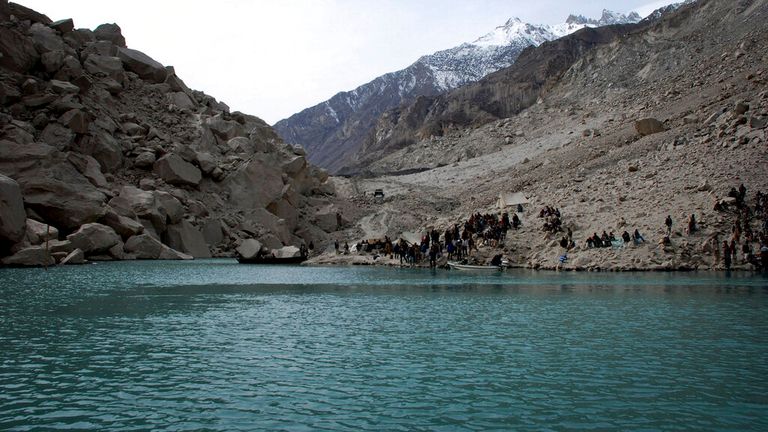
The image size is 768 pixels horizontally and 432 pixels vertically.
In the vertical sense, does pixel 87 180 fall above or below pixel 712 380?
above

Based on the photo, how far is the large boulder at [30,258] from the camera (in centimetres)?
3538

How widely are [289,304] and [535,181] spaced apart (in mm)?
42230

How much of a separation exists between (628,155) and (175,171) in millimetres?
39866

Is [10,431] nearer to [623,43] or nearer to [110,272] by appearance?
[110,272]

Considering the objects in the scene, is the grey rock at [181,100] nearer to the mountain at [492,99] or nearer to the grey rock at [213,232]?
the grey rock at [213,232]

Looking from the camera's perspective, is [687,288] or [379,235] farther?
[379,235]

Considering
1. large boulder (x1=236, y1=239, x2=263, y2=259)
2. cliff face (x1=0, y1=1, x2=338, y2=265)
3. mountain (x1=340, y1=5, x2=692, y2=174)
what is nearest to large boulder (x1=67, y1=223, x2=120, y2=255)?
cliff face (x1=0, y1=1, x2=338, y2=265)

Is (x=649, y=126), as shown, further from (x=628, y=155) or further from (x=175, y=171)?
(x=175, y=171)

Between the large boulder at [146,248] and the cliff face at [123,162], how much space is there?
79 mm

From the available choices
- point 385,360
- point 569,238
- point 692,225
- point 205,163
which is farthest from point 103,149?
point 385,360

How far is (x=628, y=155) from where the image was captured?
55.5 metres

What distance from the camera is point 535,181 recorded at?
201ft

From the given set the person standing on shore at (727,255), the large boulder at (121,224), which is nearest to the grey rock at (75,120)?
the large boulder at (121,224)

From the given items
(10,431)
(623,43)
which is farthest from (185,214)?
(623,43)
